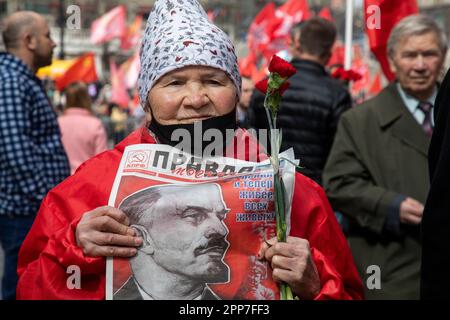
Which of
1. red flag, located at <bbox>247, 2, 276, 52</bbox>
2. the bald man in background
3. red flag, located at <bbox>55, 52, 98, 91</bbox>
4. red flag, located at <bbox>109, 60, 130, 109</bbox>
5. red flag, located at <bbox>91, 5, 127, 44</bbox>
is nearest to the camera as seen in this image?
the bald man in background

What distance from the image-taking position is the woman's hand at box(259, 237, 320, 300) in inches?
79.5

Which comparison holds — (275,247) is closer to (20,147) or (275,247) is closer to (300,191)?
(300,191)

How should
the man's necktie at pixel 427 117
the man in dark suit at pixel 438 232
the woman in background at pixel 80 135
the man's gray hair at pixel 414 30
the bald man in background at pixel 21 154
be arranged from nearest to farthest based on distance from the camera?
1. the man in dark suit at pixel 438 232
2. the man's necktie at pixel 427 117
3. the man's gray hair at pixel 414 30
4. the bald man in background at pixel 21 154
5. the woman in background at pixel 80 135

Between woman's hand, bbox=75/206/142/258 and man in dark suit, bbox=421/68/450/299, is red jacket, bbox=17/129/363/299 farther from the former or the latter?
man in dark suit, bbox=421/68/450/299

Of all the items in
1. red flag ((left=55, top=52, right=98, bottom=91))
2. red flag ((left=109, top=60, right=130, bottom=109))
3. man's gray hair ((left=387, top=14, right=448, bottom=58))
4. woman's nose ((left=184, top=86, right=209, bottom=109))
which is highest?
man's gray hair ((left=387, top=14, right=448, bottom=58))

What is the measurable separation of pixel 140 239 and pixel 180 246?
107mm

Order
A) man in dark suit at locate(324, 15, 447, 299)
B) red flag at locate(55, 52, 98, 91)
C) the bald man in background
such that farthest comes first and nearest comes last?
red flag at locate(55, 52, 98, 91) → the bald man in background → man in dark suit at locate(324, 15, 447, 299)

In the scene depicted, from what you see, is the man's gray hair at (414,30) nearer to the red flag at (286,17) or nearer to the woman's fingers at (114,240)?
the woman's fingers at (114,240)

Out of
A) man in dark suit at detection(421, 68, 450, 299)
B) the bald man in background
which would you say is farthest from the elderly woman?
the bald man in background

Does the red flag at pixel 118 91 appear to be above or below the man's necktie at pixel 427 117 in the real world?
below

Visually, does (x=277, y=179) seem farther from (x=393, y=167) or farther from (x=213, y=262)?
(x=393, y=167)

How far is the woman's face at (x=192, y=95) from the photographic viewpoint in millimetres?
2217

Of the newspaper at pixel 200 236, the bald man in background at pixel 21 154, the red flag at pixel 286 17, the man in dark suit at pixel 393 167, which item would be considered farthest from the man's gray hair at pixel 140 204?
the red flag at pixel 286 17

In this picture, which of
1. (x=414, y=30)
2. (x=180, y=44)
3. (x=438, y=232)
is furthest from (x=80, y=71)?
(x=438, y=232)
